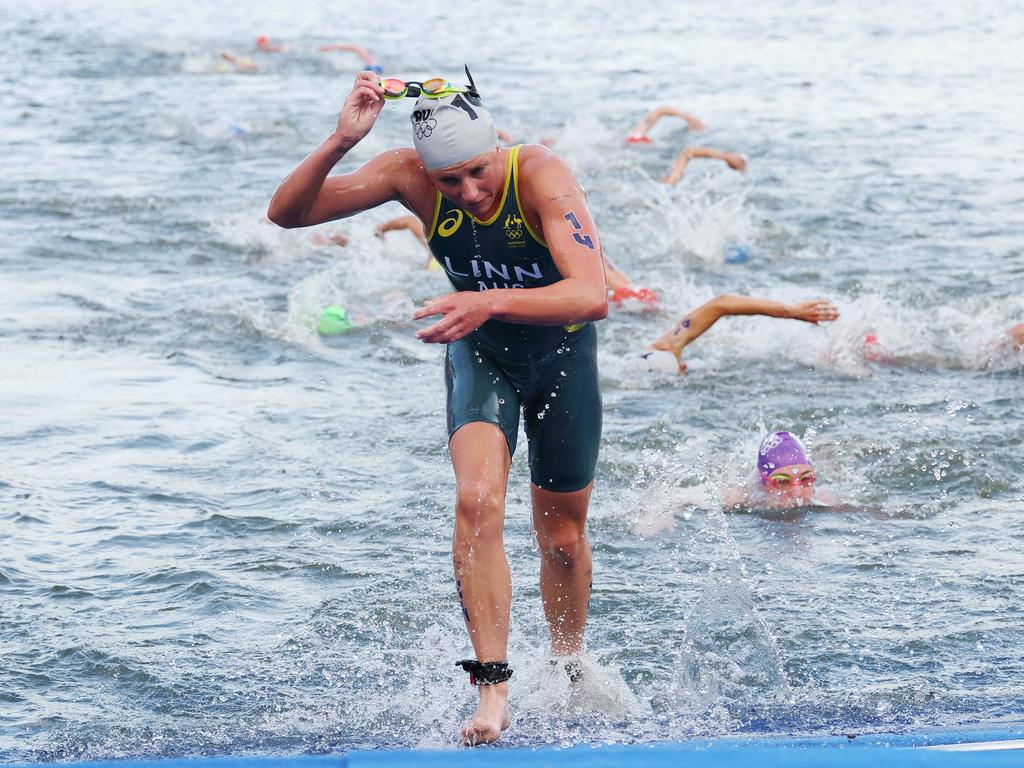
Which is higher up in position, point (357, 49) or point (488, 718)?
point (357, 49)

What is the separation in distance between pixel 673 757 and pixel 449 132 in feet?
7.05

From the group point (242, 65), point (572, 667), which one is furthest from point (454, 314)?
point (242, 65)

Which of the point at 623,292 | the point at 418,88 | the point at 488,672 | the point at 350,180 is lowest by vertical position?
the point at 623,292

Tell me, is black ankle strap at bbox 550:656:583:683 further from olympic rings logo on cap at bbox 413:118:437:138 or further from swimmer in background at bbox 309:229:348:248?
swimmer in background at bbox 309:229:348:248

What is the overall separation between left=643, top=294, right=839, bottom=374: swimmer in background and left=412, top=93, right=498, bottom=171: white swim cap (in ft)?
12.8

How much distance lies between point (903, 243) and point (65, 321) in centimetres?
838

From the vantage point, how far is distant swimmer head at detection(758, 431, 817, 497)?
8.00m

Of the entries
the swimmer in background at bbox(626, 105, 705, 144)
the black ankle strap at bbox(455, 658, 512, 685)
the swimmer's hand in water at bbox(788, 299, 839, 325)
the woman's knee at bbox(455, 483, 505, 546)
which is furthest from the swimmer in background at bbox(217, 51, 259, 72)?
the black ankle strap at bbox(455, 658, 512, 685)

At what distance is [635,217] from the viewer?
625 inches

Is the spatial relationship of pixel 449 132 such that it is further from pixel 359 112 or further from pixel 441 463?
pixel 441 463

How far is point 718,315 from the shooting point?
9.82 meters

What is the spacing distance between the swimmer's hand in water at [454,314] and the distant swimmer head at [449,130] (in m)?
0.70

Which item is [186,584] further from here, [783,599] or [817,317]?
[817,317]

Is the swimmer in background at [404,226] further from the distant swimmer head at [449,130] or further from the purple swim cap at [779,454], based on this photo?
the distant swimmer head at [449,130]
